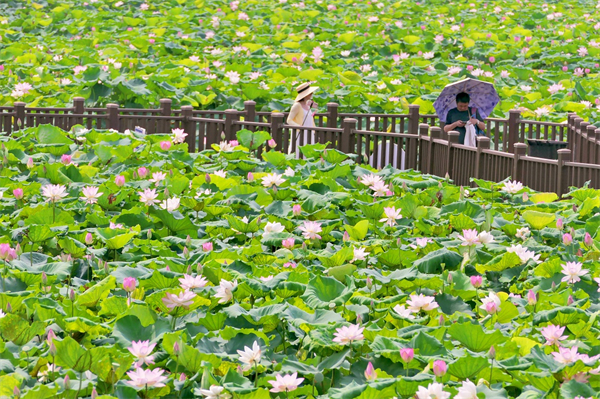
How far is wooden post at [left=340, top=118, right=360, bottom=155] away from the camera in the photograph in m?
Result: 9.38

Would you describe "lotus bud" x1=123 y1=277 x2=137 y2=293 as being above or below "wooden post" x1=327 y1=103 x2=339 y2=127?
below

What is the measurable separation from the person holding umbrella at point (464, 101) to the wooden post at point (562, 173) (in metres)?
2.49

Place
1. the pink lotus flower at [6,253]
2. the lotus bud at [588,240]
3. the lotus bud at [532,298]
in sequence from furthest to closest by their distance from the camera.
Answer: the lotus bud at [588,240] < the pink lotus flower at [6,253] < the lotus bud at [532,298]

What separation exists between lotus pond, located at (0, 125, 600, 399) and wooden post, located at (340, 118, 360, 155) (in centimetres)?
142

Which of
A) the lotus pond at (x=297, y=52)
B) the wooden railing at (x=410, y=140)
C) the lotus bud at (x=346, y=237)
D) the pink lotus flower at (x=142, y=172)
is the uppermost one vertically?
the lotus pond at (x=297, y=52)

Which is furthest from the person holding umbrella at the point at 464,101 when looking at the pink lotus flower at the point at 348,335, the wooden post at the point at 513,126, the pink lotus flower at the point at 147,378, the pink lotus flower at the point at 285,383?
the pink lotus flower at the point at 147,378

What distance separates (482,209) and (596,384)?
→ 2.84 meters

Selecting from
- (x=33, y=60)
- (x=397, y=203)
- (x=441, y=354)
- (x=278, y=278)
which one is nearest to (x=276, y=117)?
(x=397, y=203)

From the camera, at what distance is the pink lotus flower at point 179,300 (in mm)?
4270

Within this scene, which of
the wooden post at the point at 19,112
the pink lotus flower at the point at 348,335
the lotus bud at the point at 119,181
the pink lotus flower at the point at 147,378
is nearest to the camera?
the pink lotus flower at the point at 147,378

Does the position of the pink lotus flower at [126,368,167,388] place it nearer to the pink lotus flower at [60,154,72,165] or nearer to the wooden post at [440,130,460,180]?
the pink lotus flower at [60,154,72,165]

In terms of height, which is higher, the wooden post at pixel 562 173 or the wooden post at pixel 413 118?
the wooden post at pixel 413 118

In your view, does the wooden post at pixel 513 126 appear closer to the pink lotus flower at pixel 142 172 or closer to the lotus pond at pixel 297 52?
the lotus pond at pixel 297 52

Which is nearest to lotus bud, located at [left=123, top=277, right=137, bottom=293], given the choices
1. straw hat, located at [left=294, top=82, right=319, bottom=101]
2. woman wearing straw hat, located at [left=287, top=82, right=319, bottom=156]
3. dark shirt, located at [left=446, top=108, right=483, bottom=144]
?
woman wearing straw hat, located at [left=287, top=82, right=319, bottom=156]
